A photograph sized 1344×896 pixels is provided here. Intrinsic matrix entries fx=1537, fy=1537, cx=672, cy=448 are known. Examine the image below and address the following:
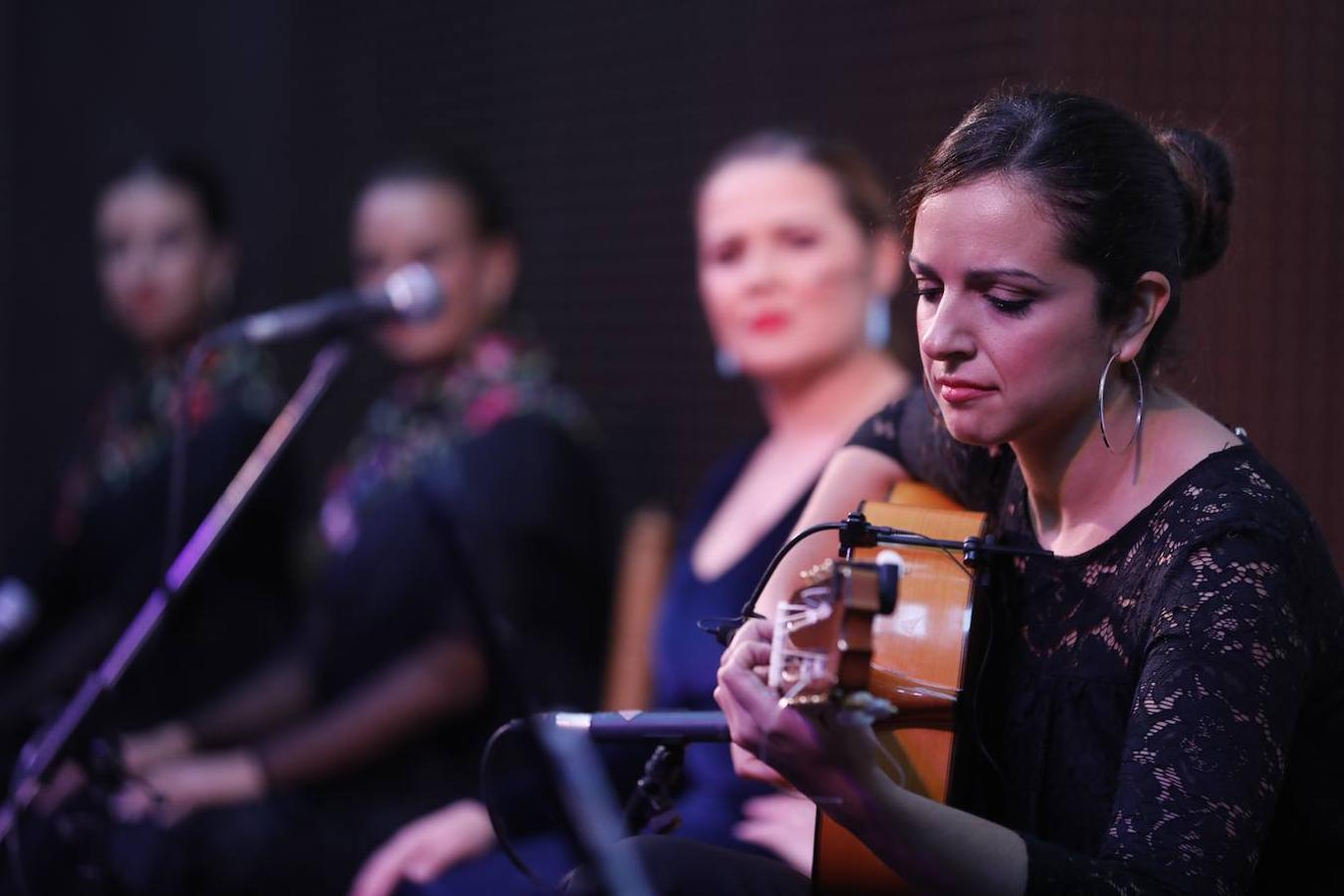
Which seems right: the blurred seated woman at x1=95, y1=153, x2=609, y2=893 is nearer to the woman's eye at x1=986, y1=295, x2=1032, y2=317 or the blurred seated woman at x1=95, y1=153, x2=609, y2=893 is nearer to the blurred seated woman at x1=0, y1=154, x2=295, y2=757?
the blurred seated woman at x1=0, y1=154, x2=295, y2=757

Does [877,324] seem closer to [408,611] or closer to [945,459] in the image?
[945,459]

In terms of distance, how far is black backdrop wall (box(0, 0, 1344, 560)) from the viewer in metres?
3.06

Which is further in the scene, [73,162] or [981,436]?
[73,162]

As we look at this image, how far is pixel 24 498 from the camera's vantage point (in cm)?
554

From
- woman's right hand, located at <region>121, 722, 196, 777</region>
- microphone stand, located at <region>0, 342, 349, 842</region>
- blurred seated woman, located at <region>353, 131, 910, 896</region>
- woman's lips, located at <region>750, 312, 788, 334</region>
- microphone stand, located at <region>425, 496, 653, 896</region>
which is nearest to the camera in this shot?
microphone stand, located at <region>425, 496, 653, 896</region>

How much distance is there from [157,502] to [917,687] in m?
2.72

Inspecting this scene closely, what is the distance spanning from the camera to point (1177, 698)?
1492mm

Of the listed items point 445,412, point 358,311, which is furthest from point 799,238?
point 445,412

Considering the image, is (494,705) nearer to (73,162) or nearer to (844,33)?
(844,33)

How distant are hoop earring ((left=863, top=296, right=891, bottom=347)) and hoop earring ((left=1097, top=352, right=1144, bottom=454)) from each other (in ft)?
3.68

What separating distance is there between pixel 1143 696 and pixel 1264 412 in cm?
177

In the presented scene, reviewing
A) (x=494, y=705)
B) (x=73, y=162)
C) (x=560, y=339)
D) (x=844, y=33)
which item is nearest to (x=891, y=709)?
(x=494, y=705)

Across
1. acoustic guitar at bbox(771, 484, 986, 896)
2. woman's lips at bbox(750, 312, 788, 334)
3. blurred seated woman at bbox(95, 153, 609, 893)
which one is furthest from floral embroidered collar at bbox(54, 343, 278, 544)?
acoustic guitar at bbox(771, 484, 986, 896)

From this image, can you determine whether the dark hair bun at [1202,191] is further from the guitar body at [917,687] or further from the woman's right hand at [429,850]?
the woman's right hand at [429,850]
